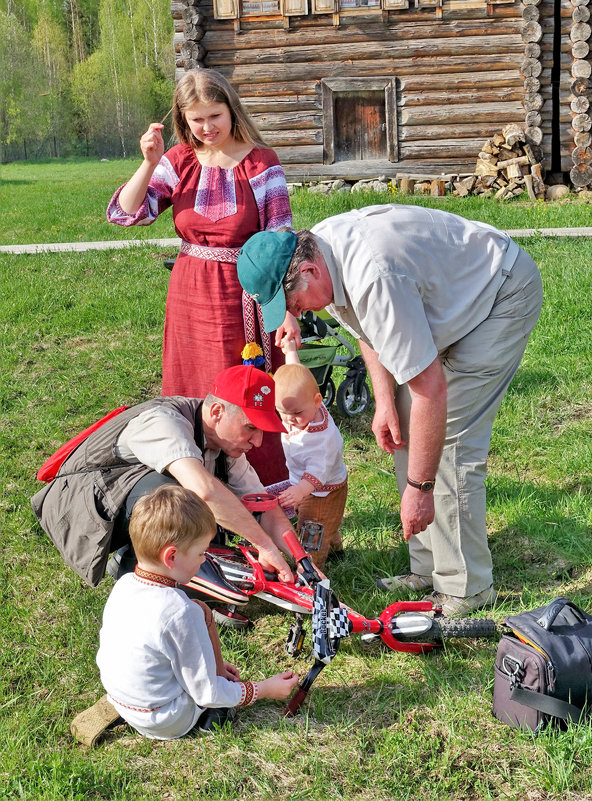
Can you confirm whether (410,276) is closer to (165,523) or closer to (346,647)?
(165,523)

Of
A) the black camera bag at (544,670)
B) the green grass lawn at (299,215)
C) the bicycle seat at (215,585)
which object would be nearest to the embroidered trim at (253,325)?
the bicycle seat at (215,585)

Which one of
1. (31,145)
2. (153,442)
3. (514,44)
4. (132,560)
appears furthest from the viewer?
(31,145)

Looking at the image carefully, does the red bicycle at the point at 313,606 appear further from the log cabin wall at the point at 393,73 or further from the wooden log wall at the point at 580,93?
the log cabin wall at the point at 393,73

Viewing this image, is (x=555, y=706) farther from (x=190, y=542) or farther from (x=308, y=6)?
(x=308, y=6)

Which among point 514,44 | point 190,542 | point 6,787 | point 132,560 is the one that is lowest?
point 6,787

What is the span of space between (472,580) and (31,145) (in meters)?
47.5

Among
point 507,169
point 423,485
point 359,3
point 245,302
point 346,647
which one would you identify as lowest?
point 346,647

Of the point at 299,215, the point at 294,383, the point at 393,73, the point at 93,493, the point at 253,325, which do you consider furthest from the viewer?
the point at 393,73

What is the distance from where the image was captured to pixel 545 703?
2.80 metres

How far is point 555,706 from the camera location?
280 cm

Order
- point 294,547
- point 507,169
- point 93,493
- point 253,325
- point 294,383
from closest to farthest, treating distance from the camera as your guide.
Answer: point 93,493 < point 294,547 < point 294,383 < point 253,325 < point 507,169

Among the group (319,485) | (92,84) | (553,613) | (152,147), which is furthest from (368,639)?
(92,84)

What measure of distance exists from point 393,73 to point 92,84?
126 feet

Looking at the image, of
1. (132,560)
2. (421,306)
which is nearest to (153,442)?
(132,560)
